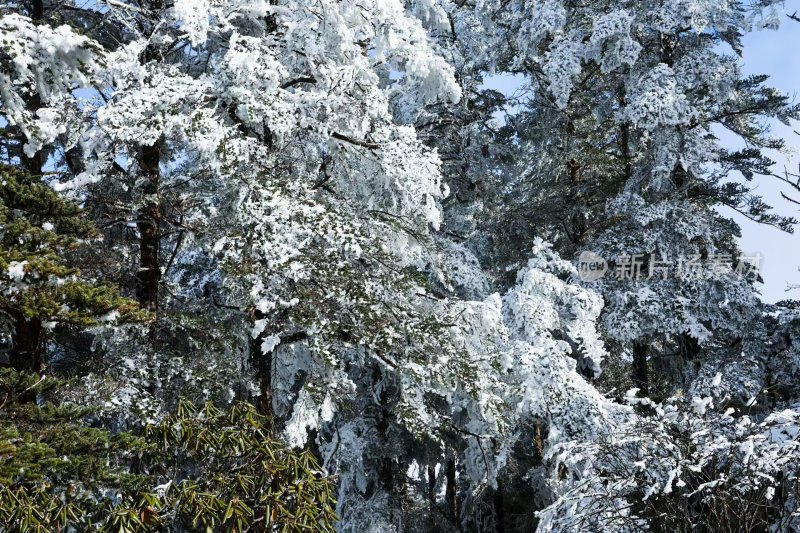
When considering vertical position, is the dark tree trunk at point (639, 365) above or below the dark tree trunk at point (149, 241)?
above

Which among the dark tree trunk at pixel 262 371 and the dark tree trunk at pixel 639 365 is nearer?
the dark tree trunk at pixel 262 371

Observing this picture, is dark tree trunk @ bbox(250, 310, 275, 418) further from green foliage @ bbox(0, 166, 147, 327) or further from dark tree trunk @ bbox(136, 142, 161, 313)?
green foliage @ bbox(0, 166, 147, 327)

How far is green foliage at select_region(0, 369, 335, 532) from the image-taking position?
4582mm

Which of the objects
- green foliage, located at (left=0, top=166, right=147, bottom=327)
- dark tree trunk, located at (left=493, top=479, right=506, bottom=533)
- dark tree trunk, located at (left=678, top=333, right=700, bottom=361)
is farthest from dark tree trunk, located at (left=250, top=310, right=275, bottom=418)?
dark tree trunk, located at (left=678, top=333, right=700, bottom=361)

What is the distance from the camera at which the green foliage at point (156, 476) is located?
4582mm

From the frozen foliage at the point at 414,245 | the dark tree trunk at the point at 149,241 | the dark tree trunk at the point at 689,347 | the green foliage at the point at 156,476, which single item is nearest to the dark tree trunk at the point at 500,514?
the frozen foliage at the point at 414,245

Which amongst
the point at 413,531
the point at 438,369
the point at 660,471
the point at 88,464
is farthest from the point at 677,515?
the point at 413,531

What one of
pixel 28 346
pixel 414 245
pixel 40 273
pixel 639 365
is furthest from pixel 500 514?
pixel 40 273

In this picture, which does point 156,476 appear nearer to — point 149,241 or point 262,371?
point 262,371

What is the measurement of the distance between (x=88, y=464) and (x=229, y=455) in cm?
103

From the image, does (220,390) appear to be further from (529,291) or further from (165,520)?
(529,291)

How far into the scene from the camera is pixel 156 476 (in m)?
5.61

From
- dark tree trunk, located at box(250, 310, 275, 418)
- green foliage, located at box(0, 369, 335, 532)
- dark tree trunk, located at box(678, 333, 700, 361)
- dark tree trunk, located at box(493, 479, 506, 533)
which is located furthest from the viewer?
dark tree trunk, located at box(678, 333, 700, 361)

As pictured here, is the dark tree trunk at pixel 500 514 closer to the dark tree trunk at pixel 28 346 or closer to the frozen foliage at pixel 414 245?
the frozen foliage at pixel 414 245
